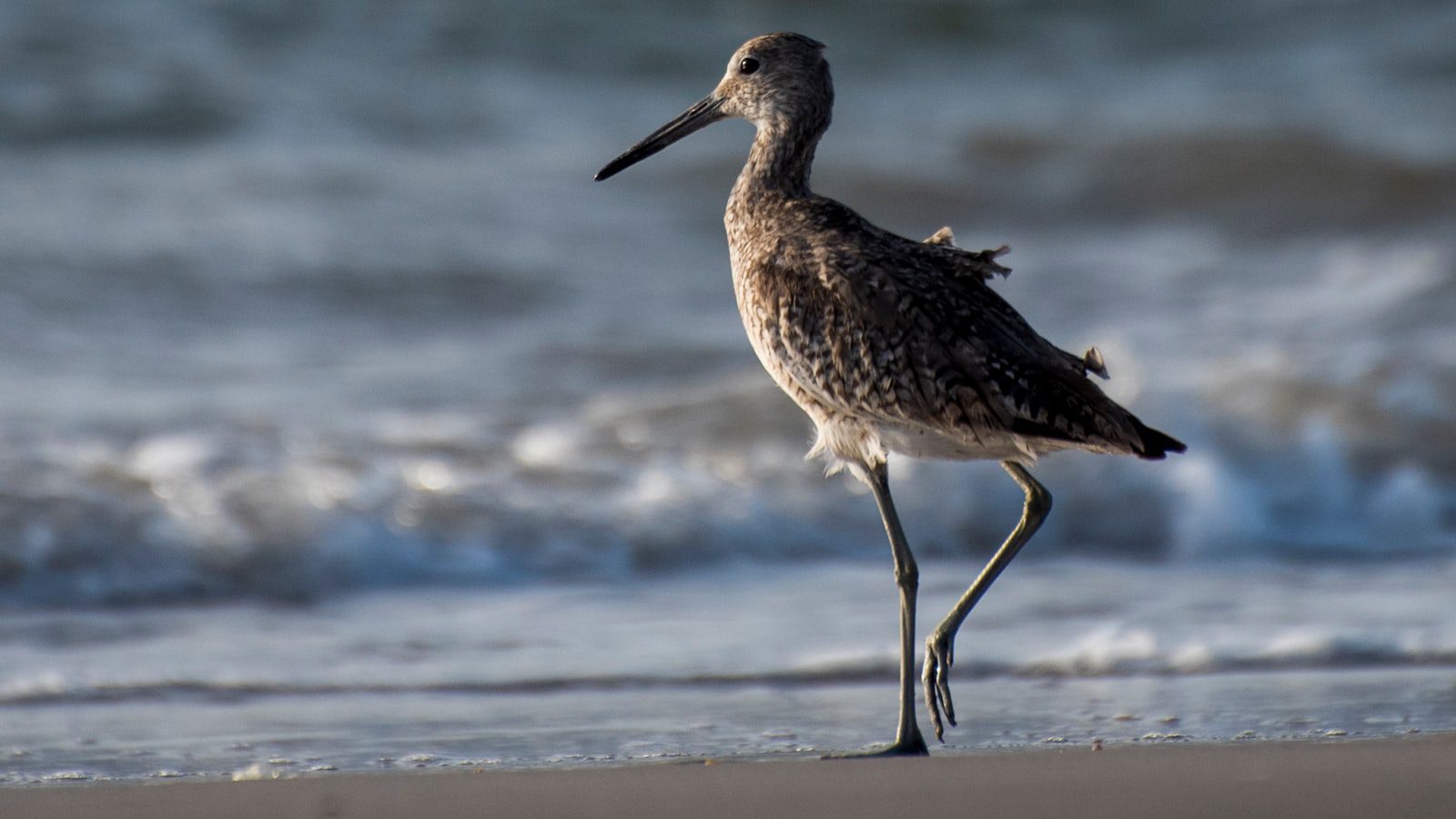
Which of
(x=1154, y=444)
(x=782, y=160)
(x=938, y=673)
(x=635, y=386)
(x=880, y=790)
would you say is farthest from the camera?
(x=635, y=386)

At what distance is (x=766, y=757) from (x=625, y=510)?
2620 mm

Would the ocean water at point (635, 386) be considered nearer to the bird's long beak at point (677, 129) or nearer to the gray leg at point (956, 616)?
the gray leg at point (956, 616)

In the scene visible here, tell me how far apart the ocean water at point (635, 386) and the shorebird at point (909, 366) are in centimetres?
46

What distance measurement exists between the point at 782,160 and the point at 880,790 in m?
1.80

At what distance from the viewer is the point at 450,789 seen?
3844mm

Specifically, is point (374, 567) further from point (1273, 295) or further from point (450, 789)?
point (1273, 295)

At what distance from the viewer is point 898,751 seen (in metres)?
4.18

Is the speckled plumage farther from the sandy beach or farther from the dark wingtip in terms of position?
the sandy beach

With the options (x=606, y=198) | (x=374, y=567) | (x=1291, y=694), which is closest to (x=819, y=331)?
(x=1291, y=694)

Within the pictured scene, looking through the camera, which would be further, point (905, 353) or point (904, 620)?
point (904, 620)

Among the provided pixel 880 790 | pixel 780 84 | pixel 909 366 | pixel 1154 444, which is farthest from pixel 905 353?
pixel 780 84

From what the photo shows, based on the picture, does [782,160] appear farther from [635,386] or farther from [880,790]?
[635,386]

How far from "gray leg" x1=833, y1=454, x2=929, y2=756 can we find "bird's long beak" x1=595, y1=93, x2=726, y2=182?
4.07 ft

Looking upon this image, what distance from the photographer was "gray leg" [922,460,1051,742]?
440cm
